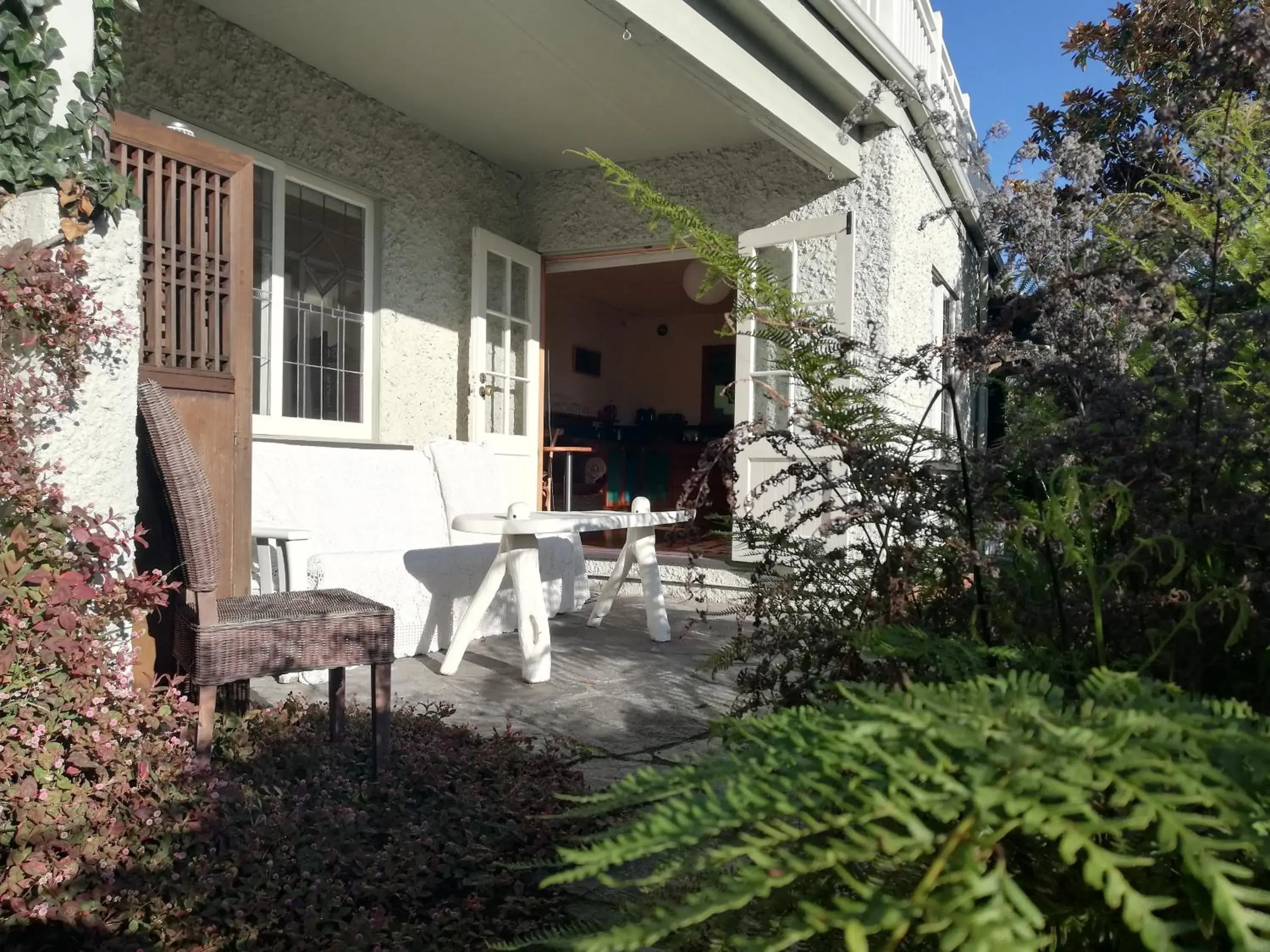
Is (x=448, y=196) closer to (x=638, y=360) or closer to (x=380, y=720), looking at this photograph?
(x=380, y=720)

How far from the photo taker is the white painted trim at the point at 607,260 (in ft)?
21.3

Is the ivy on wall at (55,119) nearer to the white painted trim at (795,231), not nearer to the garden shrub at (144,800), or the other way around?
the garden shrub at (144,800)

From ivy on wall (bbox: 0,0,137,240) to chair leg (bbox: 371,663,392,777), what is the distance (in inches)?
46.9

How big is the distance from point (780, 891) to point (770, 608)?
100cm

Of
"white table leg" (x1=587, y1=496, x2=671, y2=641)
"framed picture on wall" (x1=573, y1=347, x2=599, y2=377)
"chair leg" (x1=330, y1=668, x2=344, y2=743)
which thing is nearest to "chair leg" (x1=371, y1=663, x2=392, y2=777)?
"chair leg" (x1=330, y1=668, x2=344, y2=743)

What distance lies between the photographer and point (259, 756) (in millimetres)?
2232

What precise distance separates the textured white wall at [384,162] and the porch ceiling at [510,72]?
0.13 m

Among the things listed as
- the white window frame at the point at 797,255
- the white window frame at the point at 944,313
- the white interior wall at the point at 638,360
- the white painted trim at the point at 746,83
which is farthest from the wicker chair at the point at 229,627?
the white interior wall at the point at 638,360

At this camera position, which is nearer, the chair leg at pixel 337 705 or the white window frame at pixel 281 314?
the chair leg at pixel 337 705

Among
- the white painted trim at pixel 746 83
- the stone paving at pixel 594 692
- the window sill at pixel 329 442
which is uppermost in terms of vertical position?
the white painted trim at pixel 746 83

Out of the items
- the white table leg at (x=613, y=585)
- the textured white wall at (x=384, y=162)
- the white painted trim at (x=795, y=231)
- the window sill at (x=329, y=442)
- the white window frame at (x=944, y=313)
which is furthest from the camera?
the white window frame at (x=944, y=313)

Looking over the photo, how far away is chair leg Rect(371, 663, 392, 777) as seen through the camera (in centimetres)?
222

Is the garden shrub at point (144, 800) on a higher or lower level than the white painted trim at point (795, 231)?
lower

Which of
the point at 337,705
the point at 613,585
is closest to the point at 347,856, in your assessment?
the point at 337,705
